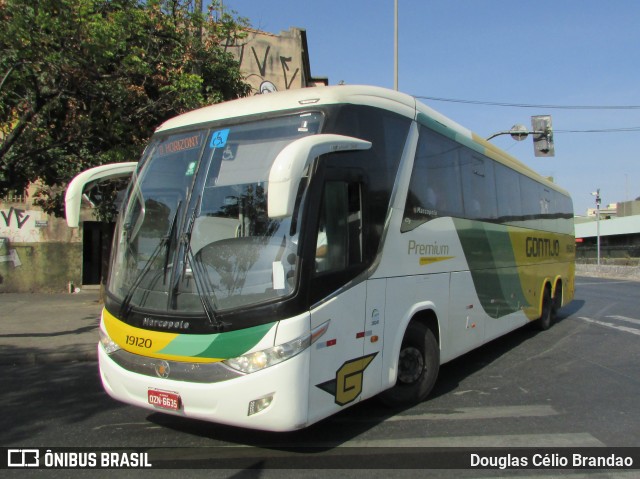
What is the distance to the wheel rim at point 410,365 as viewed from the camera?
5.34 meters

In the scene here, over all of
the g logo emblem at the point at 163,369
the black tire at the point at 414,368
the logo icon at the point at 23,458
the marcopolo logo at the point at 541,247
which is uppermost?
the marcopolo logo at the point at 541,247

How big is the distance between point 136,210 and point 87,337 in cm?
534

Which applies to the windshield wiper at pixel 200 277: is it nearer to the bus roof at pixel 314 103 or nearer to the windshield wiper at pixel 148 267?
the windshield wiper at pixel 148 267

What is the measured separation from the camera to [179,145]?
470cm

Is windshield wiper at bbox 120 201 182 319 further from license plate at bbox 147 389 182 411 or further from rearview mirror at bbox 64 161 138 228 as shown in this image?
rearview mirror at bbox 64 161 138 228

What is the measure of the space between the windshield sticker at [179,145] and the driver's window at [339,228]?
138 centimetres

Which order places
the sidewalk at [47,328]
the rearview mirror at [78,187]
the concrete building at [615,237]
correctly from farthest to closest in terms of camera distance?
the concrete building at [615,237]
the sidewalk at [47,328]
the rearview mirror at [78,187]

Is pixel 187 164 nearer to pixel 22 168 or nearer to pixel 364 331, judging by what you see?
pixel 364 331

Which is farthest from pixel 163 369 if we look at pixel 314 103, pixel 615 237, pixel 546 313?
pixel 615 237

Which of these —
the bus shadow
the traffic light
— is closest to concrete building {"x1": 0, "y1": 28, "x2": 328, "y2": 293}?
the traffic light

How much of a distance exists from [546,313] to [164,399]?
9100mm

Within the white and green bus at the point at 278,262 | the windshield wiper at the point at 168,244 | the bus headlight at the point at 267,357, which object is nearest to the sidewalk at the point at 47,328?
the white and green bus at the point at 278,262

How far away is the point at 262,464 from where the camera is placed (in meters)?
3.97

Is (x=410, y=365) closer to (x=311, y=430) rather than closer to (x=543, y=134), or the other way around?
(x=311, y=430)
